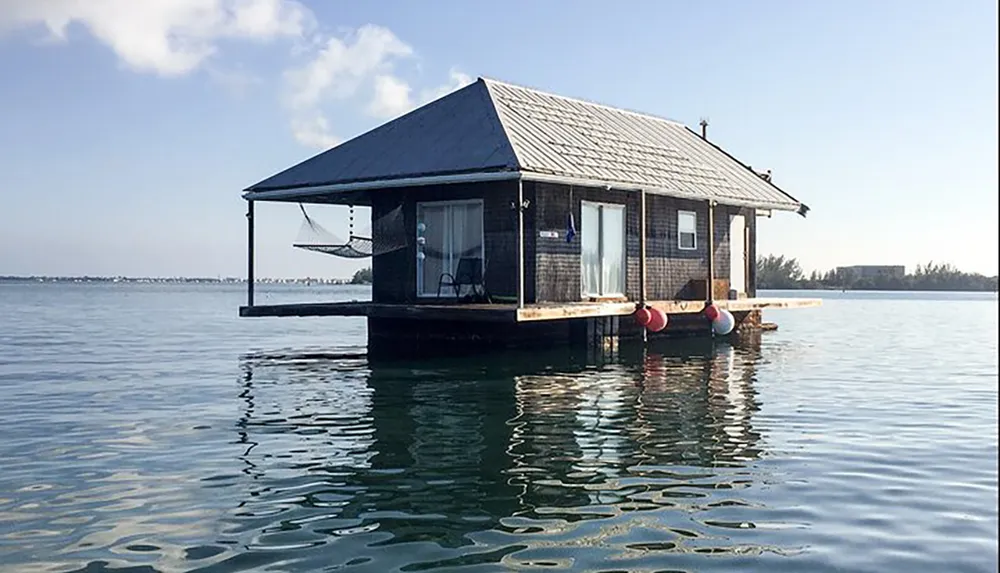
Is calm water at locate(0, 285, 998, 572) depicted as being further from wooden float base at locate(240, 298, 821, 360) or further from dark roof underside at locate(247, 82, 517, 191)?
dark roof underside at locate(247, 82, 517, 191)

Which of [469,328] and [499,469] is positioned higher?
[469,328]

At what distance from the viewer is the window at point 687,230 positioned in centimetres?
2319

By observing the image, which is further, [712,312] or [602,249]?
[712,312]

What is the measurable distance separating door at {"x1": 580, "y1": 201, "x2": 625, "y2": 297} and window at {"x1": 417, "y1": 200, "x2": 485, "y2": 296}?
2.20 metres

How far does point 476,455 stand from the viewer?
9727 millimetres

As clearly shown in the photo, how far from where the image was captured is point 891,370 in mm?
19094

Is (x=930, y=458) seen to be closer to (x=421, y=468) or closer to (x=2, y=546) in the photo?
(x=421, y=468)

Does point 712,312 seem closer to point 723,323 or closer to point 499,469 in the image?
point 723,323

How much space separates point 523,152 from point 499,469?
9.97 metres

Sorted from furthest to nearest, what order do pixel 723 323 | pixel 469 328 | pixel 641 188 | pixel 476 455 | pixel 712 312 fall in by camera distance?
pixel 712 312, pixel 723 323, pixel 641 188, pixel 469 328, pixel 476 455

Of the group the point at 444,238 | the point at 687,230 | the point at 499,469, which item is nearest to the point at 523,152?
the point at 444,238

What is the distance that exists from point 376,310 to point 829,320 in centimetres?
2888

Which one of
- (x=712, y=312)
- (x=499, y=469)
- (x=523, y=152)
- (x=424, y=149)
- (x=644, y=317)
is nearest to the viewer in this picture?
(x=499, y=469)

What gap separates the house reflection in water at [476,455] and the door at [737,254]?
9049 mm
